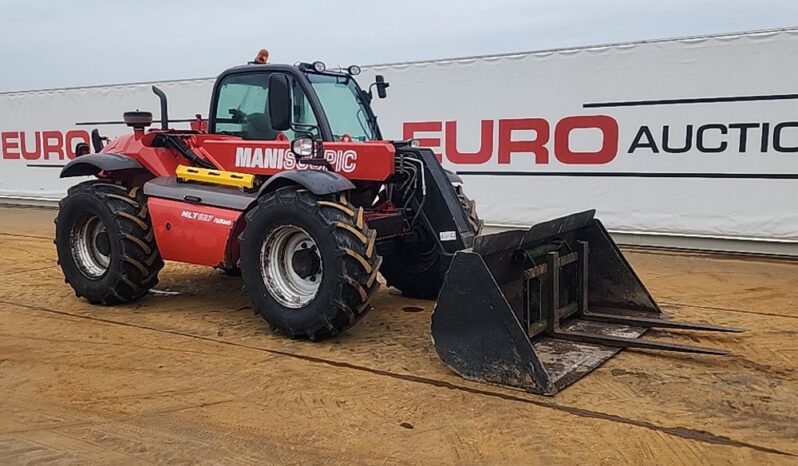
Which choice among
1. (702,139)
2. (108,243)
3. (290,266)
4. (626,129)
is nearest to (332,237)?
(290,266)

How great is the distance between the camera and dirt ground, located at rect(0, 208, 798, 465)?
3670mm

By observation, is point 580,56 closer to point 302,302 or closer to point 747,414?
point 302,302

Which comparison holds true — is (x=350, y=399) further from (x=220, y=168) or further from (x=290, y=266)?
(x=220, y=168)

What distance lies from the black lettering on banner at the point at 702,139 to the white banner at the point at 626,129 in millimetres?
13

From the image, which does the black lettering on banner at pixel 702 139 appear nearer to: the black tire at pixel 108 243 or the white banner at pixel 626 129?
the white banner at pixel 626 129

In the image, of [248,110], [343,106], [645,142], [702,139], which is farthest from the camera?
[645,142]

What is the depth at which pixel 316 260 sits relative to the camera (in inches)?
218

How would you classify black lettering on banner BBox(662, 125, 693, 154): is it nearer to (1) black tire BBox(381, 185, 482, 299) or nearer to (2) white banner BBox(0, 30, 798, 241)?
(2) white banner BBox(0, 30, 798, 241)

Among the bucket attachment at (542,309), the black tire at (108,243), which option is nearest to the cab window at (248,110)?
the black tire at (108,243)

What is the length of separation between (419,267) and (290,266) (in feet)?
4.97

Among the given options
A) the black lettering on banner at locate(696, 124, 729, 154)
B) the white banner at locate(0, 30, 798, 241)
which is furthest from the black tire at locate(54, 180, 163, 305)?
the black lettering on banner at locate(696, 124, 729, 154)

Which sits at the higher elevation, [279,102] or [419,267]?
[279,102]

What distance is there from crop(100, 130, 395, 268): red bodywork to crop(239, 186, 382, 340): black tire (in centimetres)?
39

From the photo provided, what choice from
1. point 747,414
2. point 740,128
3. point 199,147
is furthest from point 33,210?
point 747,414
